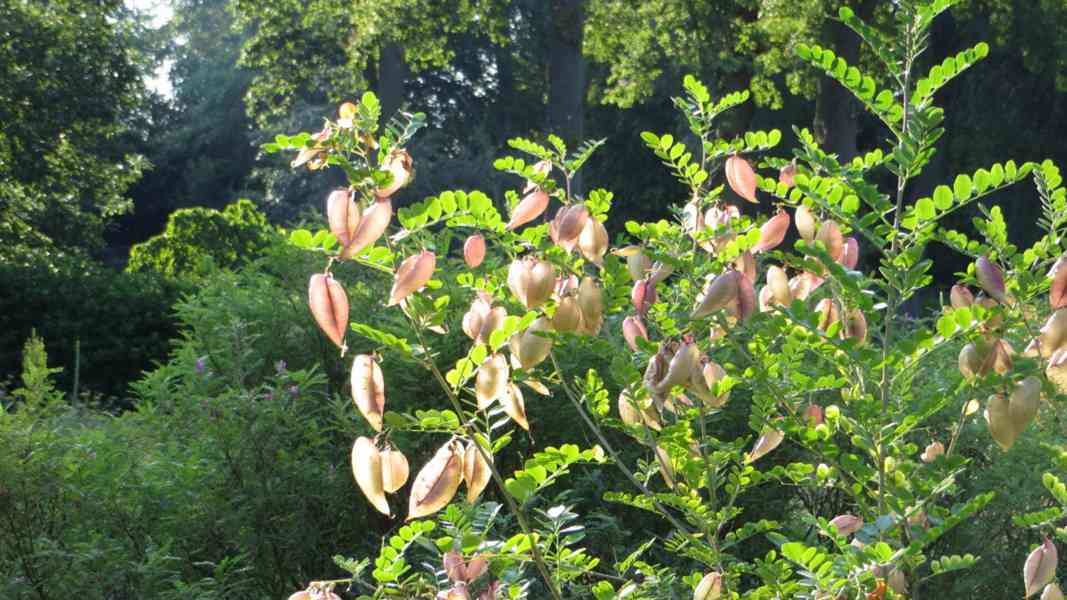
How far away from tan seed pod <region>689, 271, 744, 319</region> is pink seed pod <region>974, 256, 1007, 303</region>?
1.18 ft

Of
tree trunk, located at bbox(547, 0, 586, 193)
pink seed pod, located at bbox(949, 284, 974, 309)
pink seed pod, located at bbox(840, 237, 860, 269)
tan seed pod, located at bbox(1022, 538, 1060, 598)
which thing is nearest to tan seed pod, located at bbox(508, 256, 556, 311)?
pink seed pod, located at bbox(840, 237, 860, 269)

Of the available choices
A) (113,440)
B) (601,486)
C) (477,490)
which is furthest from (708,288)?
(113,440)

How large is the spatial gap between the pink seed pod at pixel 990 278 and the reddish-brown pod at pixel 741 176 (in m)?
0.56

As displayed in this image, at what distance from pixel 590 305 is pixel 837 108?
1380cm

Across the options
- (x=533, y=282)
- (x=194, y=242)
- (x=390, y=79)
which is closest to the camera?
(x=533, y=282)

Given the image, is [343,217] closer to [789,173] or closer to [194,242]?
[789,173]

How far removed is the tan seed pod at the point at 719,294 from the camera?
6.32 ft

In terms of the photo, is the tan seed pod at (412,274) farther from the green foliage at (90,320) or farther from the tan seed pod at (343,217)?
the green foliage at (90,320)

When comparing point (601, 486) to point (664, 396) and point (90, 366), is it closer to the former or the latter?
point (664, 396)

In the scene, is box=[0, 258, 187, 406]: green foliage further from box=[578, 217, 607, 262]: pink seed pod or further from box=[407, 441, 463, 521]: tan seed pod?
box=[407, 441, 463, 521]: tan seed pod

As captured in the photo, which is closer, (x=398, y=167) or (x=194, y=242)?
(x=398, y=167)

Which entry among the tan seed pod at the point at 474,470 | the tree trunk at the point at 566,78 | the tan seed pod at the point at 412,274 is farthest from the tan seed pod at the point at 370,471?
the tree trunk at the point at 566,78

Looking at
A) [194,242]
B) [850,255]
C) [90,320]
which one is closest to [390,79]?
[194,242]

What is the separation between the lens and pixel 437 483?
177 centimetres
